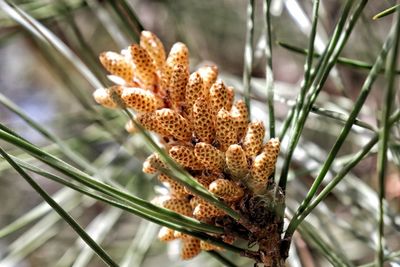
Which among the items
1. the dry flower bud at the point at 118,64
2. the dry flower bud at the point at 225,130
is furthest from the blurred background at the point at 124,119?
the dry flower bud at the point at 225,130

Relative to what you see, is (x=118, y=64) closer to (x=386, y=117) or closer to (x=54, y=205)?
(x=54, y=205)

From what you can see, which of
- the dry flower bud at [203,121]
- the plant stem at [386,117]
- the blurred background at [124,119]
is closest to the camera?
the plant stem at [386,117]

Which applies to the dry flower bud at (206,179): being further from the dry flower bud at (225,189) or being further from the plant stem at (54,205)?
the plant stem at (54,205)

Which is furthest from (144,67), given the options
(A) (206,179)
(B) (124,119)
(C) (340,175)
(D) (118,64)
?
(B) (124,119)

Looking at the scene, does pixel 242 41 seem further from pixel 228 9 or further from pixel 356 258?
pixel 356 258

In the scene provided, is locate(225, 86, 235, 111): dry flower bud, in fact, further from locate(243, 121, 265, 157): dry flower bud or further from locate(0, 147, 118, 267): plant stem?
locate(0, 147, 118, 267): plant stem

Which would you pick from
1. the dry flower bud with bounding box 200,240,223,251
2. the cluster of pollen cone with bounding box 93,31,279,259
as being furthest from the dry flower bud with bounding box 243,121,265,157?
the dry flower bud with bounding box 200,240,223,251

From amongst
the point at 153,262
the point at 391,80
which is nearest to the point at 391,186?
the point at 153,262
